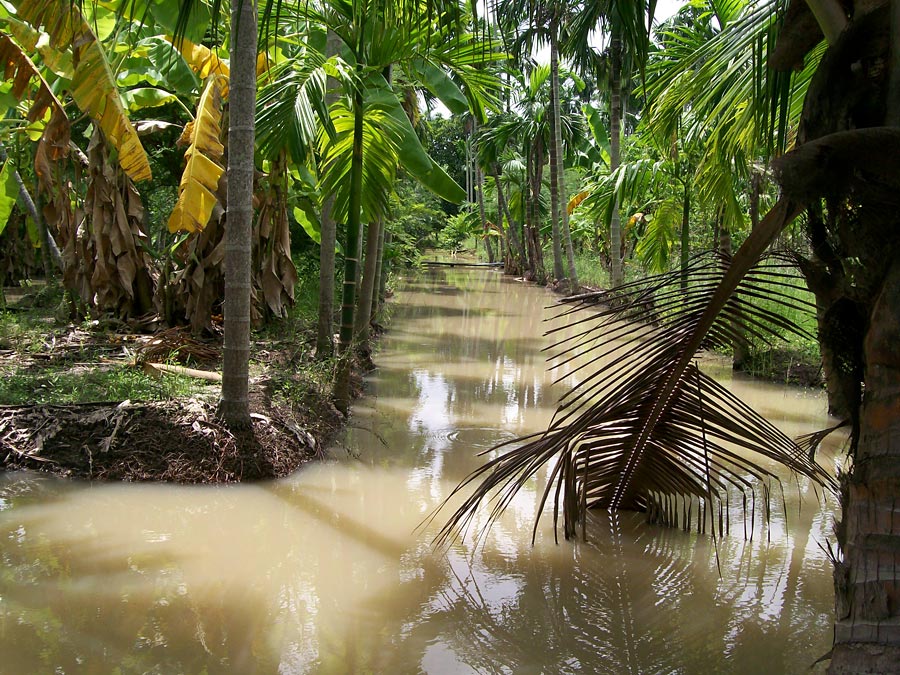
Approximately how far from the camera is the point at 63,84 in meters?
9.48

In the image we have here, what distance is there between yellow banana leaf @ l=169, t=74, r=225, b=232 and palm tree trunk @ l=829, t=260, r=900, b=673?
687cm

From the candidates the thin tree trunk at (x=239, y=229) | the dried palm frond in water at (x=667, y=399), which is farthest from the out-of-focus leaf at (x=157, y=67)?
the dried palm frond in water at (x=667, y=399)

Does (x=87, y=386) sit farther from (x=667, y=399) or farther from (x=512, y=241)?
(x=512, y=241)

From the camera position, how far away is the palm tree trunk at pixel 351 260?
24.4 ft

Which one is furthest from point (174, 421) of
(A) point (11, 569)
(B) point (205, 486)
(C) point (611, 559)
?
(C) point (611, 559)

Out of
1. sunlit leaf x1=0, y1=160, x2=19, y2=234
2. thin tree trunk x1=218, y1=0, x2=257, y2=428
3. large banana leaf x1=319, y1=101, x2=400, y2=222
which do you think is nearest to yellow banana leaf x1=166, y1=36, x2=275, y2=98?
large banana leaf x1=319, y1=101, x2=400, y2=222

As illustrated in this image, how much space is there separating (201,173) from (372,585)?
16.8ft

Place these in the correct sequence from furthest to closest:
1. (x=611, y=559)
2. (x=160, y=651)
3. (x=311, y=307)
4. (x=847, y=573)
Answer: (x=311, y=307)
(x=611, y=559)
(x=160, y=651)
(x=847, y=573)

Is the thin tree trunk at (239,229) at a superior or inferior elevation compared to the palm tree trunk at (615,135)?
inferior

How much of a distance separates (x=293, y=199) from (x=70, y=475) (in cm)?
582

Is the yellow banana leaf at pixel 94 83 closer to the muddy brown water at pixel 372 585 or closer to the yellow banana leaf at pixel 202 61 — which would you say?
the yellow banana leaf at pixel 202 61

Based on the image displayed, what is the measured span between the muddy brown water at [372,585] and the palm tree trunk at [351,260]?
3.90ft

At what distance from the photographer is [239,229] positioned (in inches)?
257

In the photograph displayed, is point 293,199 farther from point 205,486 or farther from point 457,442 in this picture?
point 205,486
